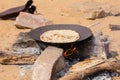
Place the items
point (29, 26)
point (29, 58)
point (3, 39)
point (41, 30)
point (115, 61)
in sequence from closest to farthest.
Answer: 1. point (115, 61)
2. point (29, 58)
3. point (41, 30)
4. point (3, 39)
5. point (29, 26)

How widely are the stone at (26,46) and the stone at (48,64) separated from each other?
418 mm

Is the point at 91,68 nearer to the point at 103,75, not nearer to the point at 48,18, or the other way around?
the point at 103,75

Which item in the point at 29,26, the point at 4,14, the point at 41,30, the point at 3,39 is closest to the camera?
the point at 41,30

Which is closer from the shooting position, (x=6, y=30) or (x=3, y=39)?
(x=3, y=39)

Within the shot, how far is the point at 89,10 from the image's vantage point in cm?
756

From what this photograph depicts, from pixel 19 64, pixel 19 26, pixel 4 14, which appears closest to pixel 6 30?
pixel 19 26

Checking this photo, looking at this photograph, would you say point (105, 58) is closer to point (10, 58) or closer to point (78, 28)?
point (78, 28)

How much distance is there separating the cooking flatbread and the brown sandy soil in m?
0.70

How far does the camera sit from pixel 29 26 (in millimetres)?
6766

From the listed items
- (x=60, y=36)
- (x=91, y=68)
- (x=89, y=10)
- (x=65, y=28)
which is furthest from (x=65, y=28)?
(x=89, y=10)

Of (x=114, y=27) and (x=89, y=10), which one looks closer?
(x=114, y=27)

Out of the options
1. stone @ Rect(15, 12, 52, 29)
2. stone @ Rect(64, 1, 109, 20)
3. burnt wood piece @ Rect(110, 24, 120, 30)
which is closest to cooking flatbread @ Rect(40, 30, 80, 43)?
stone @ Rect(15, 12, 52, 29)

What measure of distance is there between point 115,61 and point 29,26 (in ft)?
8.54

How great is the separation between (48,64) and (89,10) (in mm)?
3294
